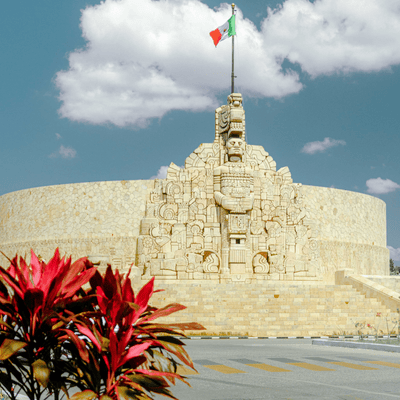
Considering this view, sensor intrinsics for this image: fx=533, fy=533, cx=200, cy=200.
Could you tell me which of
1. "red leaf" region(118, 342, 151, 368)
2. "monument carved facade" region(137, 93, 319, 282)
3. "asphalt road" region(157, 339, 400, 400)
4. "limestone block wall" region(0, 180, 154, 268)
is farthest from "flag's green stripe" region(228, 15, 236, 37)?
"red leaf" region(118, 342, 151, 368)

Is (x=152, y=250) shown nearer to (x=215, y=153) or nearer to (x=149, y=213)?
(x=149, y=213)

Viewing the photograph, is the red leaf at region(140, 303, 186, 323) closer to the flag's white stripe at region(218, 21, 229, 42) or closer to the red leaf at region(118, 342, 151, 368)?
the red leaf at region(118, 342, 151, 368)

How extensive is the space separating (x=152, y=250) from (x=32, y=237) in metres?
13.0

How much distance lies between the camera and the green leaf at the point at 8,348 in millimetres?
2549

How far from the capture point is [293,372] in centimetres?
746

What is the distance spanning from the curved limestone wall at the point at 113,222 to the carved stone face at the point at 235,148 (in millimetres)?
9578

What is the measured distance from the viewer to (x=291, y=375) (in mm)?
7188

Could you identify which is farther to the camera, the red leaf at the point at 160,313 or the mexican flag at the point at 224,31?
the mexican flag at the point at 224,31

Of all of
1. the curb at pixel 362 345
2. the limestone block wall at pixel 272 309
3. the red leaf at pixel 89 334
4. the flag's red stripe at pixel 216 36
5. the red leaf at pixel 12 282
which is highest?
the flag's red stripe at pixel 216 36

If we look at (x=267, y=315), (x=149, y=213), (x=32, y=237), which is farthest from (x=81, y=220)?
(x=267, y=315)

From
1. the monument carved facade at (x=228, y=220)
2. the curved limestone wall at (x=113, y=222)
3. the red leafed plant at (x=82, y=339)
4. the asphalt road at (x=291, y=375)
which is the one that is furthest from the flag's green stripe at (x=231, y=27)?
the red leafed plant at (x=82, y=339)

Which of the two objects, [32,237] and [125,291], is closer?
[125,291]

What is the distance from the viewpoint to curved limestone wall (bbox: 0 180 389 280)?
28938 mm

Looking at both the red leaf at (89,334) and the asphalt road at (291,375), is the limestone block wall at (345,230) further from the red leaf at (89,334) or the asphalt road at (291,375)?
the red leaf at (89,334)
